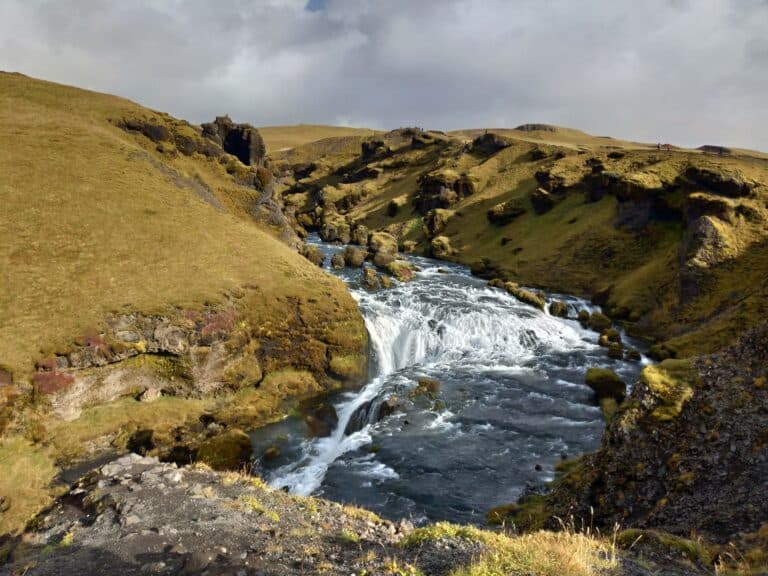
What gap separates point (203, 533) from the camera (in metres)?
10.9

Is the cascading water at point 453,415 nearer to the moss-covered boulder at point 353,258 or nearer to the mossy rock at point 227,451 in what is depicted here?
the mossy rock at point 227,451

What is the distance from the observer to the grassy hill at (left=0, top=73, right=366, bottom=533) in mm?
21609

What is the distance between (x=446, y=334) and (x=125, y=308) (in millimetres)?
25741

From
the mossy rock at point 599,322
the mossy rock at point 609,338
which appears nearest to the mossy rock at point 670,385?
the mossy rock at point 609,338

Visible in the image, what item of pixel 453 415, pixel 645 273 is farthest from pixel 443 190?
pixel 453 415

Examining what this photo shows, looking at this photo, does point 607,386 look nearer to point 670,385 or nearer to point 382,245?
point 670,385

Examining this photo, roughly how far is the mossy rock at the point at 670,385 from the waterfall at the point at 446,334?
17.2m

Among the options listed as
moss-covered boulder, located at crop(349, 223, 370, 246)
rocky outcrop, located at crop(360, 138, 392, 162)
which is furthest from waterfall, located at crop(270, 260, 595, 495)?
rocky outcrop, located at crop(360, 138, 392, 162)

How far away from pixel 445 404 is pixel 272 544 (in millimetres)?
20518

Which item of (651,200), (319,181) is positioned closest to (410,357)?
(651,200)

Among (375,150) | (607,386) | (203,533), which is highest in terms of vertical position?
(375,150)

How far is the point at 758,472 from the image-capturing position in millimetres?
10641

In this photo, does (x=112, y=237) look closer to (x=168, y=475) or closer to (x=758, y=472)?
(x=168, y=475)

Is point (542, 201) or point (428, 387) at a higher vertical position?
point (542, 201)
